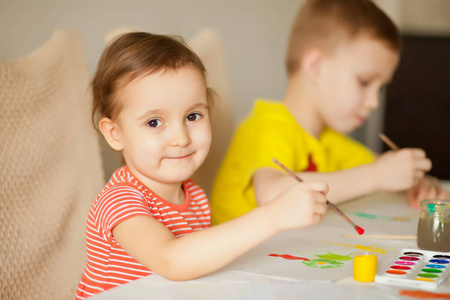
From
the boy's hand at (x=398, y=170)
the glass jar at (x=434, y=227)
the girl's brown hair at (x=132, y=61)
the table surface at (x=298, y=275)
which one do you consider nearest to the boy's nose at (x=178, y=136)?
the girl's brown hair at (x=132, y=61)

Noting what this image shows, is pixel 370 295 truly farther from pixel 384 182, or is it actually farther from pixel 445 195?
pixel 445 195

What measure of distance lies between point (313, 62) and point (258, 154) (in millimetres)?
374

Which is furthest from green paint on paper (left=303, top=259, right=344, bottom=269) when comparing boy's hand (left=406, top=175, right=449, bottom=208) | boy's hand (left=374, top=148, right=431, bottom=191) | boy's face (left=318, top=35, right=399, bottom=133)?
boy's face (left=318, top=35, right=399, bottom=133)

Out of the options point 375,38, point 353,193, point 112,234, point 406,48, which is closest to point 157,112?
point 112,234

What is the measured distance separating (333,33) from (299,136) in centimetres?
32

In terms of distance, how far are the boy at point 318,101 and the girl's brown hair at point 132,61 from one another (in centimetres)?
50

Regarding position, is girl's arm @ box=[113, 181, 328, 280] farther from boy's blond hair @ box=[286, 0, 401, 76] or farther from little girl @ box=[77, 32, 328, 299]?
boy's blond hair @ box=[286, 0, 401, 76]

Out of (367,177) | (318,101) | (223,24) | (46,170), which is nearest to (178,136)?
(46,170)

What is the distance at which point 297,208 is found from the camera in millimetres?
879

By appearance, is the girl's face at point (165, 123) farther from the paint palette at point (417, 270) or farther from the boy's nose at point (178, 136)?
the paint palette at point (417, 270)

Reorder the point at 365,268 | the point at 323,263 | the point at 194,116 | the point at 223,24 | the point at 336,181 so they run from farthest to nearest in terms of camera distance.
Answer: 1. the point at 223,24
2. the point at 336,181
3. the point at 194,116
4. the point at 323,263
5. the point at 365,268

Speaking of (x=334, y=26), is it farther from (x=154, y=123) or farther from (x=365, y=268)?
(x=365, y=268)

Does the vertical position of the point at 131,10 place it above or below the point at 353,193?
above

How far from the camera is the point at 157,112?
978 mm
